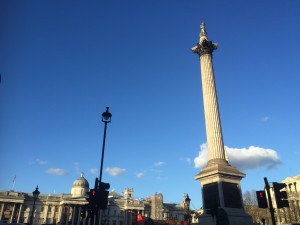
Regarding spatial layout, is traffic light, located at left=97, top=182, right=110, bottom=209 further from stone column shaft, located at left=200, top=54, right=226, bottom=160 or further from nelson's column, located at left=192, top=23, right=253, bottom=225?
stone column shaft, located at left=200, top=54, right=226, bottom=160

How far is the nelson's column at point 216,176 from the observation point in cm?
2502

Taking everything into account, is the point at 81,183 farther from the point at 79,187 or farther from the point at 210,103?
the point at 210,103

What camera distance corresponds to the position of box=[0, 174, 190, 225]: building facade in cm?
10288

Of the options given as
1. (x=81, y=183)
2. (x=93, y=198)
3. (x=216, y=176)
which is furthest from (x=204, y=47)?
(x=81, y=183)

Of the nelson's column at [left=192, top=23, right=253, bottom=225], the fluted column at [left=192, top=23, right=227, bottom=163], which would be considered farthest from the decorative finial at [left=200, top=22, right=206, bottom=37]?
the nelson's column at [left=192, top=23, right=253, bottom=225]

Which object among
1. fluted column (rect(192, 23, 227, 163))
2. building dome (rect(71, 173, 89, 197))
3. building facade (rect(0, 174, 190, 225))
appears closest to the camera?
fluted column (rect(192, 23, 227, 163))

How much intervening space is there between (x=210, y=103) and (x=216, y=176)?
8.91 m

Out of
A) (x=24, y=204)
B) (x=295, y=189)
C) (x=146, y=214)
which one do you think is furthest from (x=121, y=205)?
(x=295, y=189)

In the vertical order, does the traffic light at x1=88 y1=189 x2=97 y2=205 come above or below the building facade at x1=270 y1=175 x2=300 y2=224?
below

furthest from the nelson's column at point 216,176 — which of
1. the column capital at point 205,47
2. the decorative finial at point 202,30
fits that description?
the decorative finial at point 202,30

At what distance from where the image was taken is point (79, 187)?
115625 mm

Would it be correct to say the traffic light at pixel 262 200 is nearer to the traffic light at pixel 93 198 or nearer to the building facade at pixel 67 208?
the traffic light at pixel 93 198

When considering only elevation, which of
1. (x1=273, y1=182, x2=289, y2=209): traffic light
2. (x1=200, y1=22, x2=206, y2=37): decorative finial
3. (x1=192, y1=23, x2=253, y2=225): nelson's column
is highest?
(x1=200, y1=22, x2=206, y2=37): decorative finial

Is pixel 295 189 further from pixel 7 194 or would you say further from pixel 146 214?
pixel 7 194
